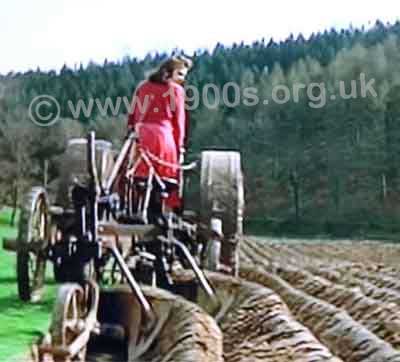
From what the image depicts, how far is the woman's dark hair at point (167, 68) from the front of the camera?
6.80 meters

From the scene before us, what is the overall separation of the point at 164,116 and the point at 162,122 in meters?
0.04

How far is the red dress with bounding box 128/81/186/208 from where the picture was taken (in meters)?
6.73

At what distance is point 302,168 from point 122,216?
3538 centimetres

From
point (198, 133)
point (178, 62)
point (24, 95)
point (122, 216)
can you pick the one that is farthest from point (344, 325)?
point (198, 133)

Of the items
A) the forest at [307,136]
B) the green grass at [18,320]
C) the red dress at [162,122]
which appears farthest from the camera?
the forest at [307,136]

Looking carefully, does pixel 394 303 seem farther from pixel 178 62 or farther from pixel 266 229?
pixel 266 229

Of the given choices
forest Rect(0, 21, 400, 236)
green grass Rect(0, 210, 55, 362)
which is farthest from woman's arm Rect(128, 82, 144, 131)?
forest Rect(0, 21, 400, 236)

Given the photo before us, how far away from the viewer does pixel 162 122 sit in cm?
691

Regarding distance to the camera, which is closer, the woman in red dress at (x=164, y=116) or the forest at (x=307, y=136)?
the woman in red dress at (x=164, y=116)

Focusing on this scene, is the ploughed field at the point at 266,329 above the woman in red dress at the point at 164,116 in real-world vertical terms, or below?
below

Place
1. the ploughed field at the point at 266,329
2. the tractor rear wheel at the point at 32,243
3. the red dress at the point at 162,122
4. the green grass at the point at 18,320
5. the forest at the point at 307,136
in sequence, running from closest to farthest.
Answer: the ploughed field at the point at 266,329 → the green grass at the point at 18,320 → the tractor rear wheel at the point at 32,243 → the red dress at the point at 162,122 → the forest at the point at 307,136

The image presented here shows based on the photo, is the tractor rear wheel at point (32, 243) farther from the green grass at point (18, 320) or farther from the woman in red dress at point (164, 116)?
the woman in red dress at point (164, 116)

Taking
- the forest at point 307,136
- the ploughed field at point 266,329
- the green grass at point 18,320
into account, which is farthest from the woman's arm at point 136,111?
the forest at point 307,136

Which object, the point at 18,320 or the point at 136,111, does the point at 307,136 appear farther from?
the point at 18,320
